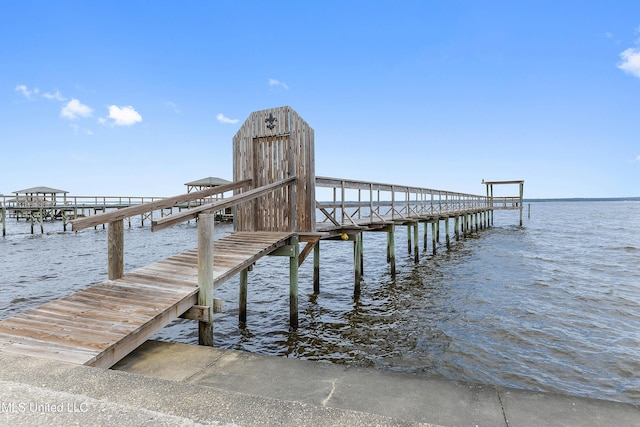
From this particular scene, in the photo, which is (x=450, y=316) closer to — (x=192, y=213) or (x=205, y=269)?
(x=205, y=269)

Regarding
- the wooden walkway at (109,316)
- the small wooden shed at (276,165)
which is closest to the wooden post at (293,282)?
the small wooden shed at (276,165)

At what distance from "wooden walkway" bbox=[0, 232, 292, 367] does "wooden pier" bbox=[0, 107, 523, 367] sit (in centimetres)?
1

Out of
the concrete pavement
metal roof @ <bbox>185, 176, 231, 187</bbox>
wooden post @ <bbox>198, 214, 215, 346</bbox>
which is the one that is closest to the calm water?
wooden post @ <bbox>198, 214, 215, 346</bbox>

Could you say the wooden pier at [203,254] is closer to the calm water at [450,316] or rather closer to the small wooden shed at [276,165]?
the small wooden shed at [276,165]

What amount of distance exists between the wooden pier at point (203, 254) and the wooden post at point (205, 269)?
0.5 inches

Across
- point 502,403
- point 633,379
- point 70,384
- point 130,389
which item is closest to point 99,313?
point 70,384

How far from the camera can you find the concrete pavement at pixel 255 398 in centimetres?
217

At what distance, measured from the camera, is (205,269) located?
4785 mm

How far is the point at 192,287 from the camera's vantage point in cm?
499

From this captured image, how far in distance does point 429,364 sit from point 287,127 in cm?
572

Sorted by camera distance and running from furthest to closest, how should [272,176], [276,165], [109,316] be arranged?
1. [272,176]
2. [276,165]
3. [109,316]

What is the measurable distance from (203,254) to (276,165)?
163 inches

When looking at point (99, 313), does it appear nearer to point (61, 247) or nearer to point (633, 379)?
point (633, 379)

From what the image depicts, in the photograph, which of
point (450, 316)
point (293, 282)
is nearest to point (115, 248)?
point (293, 282)
